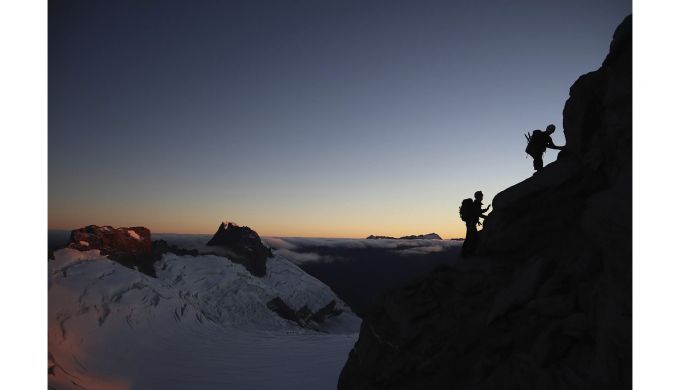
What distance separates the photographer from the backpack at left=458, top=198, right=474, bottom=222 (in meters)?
15.9

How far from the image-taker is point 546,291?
1059cm

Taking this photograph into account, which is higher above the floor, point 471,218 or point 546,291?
point 471,218

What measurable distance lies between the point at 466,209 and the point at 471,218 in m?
0.54

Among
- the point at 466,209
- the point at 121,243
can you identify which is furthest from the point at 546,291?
the point at 121,243

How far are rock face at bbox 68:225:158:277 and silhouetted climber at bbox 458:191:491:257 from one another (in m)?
101

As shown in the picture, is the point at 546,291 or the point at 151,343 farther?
the point at 151,343

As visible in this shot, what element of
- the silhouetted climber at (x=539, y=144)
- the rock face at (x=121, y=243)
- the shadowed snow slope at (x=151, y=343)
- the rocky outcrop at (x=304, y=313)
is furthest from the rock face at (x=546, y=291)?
the rocky outcrop at (x=304, y=313)

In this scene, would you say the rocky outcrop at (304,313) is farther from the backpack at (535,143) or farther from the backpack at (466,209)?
the backpack at (535,143)

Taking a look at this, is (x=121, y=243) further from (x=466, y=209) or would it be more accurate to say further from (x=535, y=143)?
(x=535, y=143)

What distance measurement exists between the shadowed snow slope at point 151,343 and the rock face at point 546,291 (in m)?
21.6

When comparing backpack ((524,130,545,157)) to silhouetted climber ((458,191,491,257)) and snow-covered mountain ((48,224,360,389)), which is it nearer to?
silhouetted climber ((458,191,491,257))

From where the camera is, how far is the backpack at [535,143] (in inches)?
579

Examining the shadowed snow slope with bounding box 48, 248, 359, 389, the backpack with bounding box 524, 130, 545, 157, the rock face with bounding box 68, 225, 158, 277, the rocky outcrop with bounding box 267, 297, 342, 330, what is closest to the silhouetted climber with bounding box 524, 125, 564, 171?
the backpack with bounding box 524, 130, 545, 157
